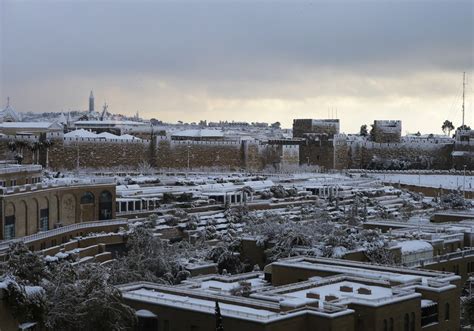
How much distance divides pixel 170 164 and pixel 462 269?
3204 cm

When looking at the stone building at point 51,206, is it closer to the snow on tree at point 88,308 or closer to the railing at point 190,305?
the railing at point 190,305

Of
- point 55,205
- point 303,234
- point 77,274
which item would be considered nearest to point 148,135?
point 55,205

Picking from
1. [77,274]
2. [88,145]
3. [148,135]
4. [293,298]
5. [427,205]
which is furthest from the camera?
[148,135]

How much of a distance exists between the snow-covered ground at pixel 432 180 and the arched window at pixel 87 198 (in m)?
27.2

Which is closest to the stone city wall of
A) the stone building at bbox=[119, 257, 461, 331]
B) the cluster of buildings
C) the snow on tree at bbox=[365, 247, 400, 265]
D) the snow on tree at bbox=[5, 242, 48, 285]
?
the cluster of buildings

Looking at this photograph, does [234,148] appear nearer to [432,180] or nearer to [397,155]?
[432,180]

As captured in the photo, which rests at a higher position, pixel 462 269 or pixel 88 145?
pixel 88 145

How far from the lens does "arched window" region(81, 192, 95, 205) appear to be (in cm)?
3266

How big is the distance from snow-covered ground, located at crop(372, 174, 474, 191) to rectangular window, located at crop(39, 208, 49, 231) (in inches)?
1184

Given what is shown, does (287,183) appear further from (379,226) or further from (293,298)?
(293,298)

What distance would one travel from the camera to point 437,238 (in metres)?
27.3

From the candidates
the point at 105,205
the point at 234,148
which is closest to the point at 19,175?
the point at 105,205

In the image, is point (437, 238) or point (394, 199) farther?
point (394, 199)

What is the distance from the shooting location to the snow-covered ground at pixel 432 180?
55.8 meters
